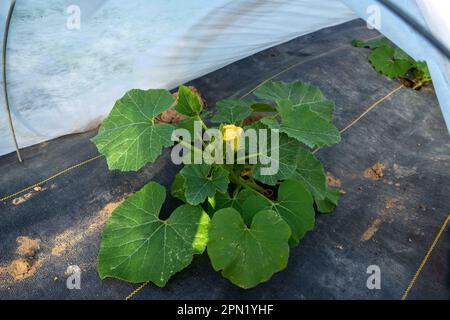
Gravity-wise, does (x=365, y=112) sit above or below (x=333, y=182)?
above

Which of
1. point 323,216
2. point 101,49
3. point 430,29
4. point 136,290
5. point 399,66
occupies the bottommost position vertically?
point 136,290

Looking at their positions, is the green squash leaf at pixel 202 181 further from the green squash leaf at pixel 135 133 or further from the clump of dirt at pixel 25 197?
the clump of dirt at pixel 25 197

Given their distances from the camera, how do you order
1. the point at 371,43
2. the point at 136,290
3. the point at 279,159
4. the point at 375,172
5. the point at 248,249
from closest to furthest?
1. the point at 248,249
2. the point at 136,290
3. the point at 279,159
4. the point at 375,172
5. the point at 371,43

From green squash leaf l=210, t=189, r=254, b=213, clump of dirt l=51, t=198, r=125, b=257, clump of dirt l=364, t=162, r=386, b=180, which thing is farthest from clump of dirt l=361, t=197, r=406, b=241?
clump of dirt l=51, t=198, r=125, b=257

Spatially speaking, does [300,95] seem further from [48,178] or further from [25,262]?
[25,262]

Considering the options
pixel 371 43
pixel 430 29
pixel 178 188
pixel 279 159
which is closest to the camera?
pixel 430 29

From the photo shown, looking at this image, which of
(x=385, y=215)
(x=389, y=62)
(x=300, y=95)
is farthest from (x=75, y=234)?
(x=389, y=62)

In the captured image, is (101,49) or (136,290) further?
(101,49)

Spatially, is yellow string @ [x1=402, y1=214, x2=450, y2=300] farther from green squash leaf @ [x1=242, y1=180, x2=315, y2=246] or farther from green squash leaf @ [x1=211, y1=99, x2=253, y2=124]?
green squash leaf @ [x1=211, y1=99, x2=253, y2=124]
